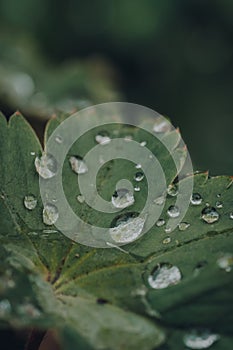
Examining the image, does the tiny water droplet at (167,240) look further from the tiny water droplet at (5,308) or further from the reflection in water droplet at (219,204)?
the tiny water droplet at (5,308)

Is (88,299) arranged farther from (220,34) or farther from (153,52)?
(220,34)

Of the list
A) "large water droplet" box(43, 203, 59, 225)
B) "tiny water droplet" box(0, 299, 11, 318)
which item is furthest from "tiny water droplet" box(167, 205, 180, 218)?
"tiny water droplet" box(0, 299, 11, 318)

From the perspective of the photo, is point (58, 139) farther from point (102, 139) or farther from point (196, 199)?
point (196, 199)

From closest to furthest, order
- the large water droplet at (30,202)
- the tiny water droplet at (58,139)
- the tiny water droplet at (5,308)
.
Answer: the tiny water droplet at (5,308), the large water droplet at (30,202), the tiny water droplet at (58,139)

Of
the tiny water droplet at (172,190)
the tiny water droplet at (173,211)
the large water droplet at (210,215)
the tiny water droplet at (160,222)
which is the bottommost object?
the tiny water droplet at (160,222)

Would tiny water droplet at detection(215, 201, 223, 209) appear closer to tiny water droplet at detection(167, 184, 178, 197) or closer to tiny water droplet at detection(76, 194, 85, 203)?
tiny water droplet at detection(167, 184, 178, 197)

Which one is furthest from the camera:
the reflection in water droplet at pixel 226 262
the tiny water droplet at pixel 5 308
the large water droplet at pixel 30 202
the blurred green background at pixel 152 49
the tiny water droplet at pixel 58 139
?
the blurred green background at pixel 152 49


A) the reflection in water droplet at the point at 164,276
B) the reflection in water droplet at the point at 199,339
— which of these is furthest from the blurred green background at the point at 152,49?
the reflection in water droplet at the point at 199,339

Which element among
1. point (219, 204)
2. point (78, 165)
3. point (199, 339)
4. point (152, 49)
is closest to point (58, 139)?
point (78, 165)
